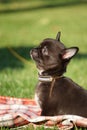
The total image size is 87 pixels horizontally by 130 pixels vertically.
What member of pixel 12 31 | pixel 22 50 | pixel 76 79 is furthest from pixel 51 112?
pixel 12 31

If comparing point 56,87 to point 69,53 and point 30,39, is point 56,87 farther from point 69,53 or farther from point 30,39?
point 30,39

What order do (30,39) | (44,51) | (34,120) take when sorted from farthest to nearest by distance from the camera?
1. (30,39)
2. (44,51)
3. (34,120)

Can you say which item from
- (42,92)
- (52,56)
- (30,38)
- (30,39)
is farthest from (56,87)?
(30,38)

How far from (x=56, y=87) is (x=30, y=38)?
12.9 metres

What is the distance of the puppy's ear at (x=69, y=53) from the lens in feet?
21.8

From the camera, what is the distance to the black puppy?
22.2 ft

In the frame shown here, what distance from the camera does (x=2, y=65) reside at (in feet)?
43.1

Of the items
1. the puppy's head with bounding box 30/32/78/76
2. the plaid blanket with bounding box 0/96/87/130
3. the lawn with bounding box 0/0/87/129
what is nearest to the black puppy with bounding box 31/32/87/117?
the puppy's head with bounding box 30/32/78/76

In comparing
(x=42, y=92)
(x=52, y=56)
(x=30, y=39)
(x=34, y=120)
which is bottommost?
(x=30, y=39)

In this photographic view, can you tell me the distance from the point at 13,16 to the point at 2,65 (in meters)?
16.3

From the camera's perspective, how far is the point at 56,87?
22.5 feet

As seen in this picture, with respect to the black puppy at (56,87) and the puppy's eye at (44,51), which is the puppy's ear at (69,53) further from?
the puppy's eye at (44,51)

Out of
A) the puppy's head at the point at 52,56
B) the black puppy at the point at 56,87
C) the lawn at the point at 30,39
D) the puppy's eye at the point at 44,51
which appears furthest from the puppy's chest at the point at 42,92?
the lawn at the point at 30,39

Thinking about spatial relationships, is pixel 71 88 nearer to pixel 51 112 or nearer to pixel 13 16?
pixel 51 112
